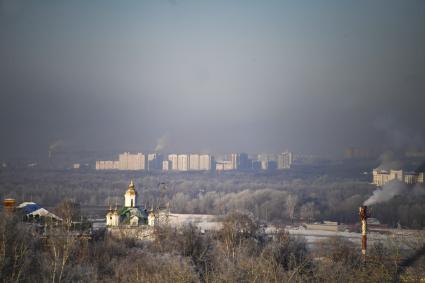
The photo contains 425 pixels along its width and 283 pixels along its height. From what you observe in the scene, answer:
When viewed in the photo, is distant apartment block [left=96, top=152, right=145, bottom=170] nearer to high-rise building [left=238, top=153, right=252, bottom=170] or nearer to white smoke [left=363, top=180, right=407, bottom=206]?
high-rise building [left=238, top=153, right=252, bottom=170]

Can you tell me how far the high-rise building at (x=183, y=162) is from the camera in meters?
57.7

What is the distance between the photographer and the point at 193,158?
5812cm

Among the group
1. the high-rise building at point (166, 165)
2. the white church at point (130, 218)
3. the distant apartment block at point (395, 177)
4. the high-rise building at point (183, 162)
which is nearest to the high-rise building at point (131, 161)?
the high-rise building at point (166, 165)

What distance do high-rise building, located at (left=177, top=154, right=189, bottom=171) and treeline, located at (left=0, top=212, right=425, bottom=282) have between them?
35.9 metres

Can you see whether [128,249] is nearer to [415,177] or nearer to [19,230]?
[19,230]

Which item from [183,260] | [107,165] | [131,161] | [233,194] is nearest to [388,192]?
[233,194]

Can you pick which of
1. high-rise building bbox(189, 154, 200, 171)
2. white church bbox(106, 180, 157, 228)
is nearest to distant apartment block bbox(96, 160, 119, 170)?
high-rise building bbox(189, 154, 200, 171)

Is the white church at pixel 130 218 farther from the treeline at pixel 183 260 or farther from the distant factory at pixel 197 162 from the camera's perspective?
the distant factory at pixel 197 162

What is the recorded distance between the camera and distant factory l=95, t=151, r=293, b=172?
175 ft

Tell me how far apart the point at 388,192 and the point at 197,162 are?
2823 centimetres

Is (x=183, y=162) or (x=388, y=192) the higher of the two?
(x=183, y=162)

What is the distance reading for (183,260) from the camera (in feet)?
45.8

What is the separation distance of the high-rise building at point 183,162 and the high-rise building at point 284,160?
849cm

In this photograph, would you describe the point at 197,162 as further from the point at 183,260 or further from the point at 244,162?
the point at 183,260
